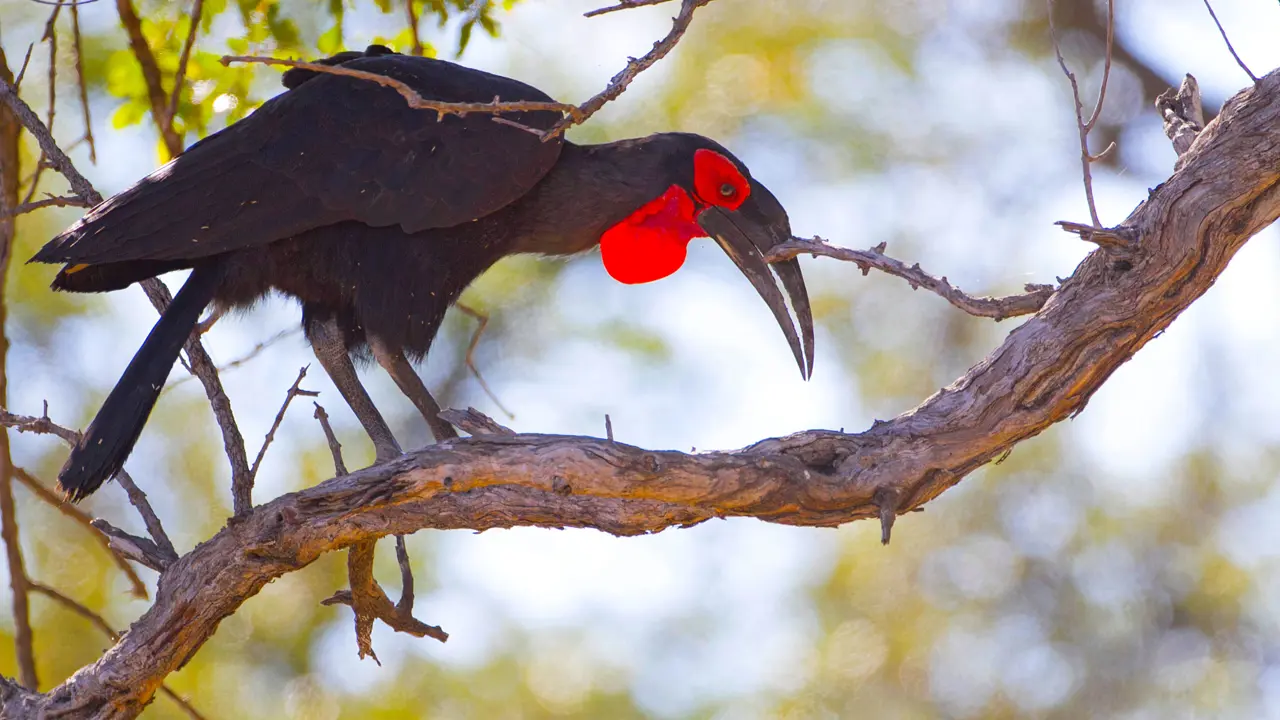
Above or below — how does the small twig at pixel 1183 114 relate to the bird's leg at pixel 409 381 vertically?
above

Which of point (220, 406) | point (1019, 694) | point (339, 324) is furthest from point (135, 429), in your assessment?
point (1019, 694)

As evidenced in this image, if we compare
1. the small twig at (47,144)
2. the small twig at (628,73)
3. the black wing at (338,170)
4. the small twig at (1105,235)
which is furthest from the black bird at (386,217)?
the small twig at (1105,235)

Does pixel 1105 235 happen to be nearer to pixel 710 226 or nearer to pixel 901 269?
pixel 901 269

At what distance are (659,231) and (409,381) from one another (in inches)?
35.1

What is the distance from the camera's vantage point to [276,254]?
12.3 feet

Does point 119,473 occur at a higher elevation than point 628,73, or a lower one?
lower

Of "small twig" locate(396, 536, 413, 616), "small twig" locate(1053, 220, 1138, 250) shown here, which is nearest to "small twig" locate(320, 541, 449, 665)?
"small twig" locate(396, 536, 413, 616)

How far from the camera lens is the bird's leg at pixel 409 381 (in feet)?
12.4

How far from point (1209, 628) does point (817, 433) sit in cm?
492

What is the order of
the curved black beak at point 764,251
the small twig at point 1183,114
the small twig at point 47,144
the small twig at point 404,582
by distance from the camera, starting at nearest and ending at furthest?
the small twig at point 1183,114
the small twig at point 404,582
the small twig at point 47,144
the curved black beak at point 764,251

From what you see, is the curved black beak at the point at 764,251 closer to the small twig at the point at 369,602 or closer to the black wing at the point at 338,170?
the black wing at the point at 338,170

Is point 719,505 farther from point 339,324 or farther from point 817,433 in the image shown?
point 339,324

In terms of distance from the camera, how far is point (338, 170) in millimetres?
3711

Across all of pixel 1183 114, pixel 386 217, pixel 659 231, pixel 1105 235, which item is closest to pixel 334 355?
pixel 386 217
